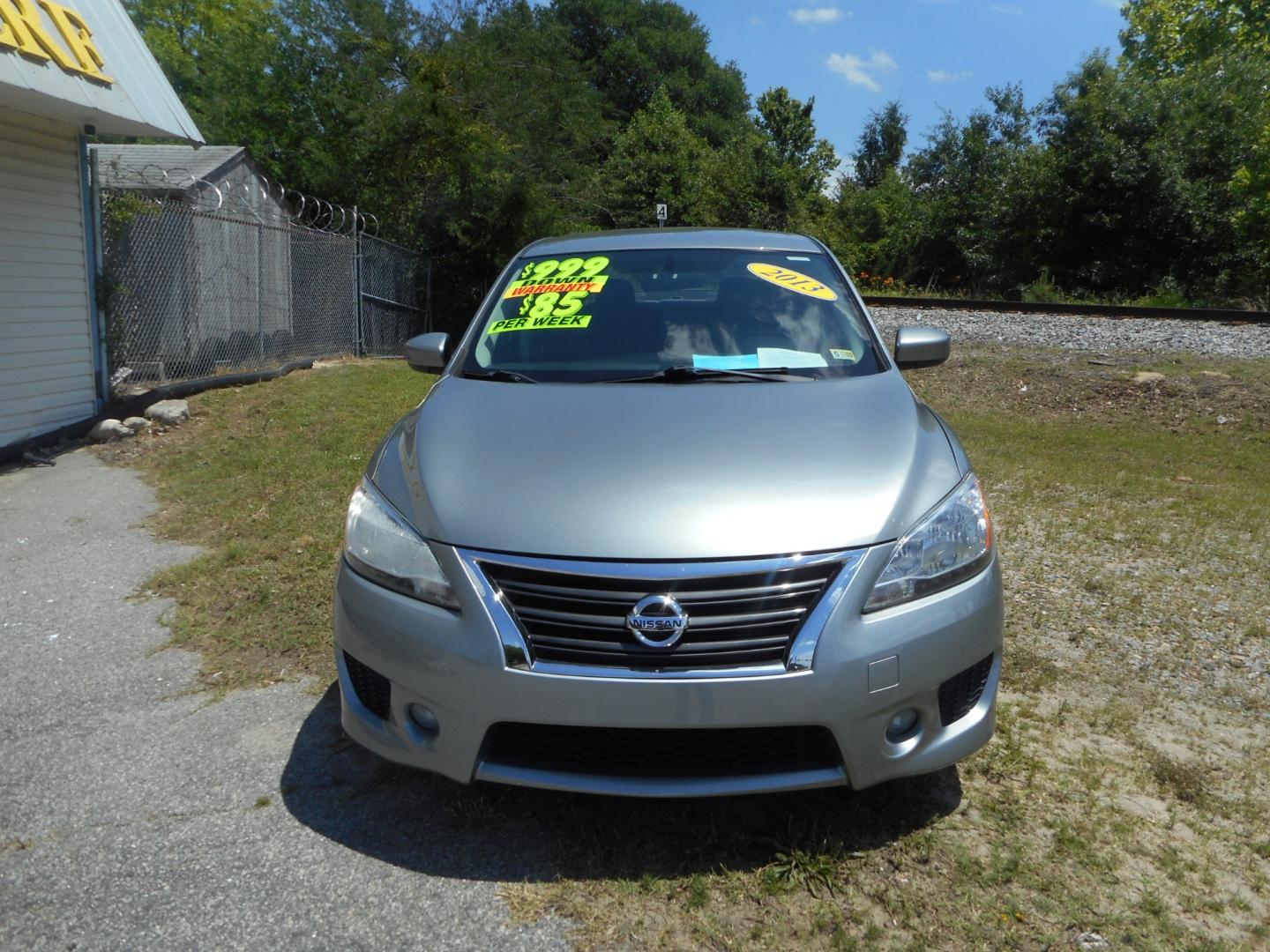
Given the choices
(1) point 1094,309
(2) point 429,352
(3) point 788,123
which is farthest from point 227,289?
(3) point 788,123

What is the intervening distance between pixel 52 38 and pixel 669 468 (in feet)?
23.5

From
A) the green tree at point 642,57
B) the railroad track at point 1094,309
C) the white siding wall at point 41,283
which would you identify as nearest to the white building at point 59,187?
the white siding wall at point 41,283

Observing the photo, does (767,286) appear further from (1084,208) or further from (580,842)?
(1084,208)

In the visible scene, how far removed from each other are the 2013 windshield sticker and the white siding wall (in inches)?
265

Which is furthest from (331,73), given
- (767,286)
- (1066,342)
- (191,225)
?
(767,286)

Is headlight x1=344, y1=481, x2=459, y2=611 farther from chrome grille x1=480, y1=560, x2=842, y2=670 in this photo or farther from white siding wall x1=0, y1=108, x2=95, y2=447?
white siding wall x1=0, y1=108, x2=95, y2=447

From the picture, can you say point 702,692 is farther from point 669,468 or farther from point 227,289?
point 227,289

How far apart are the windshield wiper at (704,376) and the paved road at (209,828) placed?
1.49 metres

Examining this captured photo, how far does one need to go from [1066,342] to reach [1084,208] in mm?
11400

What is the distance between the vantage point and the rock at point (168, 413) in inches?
348

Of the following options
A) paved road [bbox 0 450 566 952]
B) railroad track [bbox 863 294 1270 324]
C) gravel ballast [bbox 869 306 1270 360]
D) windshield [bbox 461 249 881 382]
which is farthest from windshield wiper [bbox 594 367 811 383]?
railroad track [bbox 863 294 1270 324]

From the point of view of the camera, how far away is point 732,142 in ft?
134

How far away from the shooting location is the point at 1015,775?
3.11 metres

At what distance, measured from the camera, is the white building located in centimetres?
750
